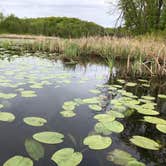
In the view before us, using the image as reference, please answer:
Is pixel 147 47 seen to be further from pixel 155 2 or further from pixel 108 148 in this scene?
pixel 155 2

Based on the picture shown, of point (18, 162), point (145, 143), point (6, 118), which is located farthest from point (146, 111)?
point (18, 162)

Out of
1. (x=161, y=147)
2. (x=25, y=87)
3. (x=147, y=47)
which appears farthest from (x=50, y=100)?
(x=147, y=47)

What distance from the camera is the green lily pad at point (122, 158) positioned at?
1.75 meters

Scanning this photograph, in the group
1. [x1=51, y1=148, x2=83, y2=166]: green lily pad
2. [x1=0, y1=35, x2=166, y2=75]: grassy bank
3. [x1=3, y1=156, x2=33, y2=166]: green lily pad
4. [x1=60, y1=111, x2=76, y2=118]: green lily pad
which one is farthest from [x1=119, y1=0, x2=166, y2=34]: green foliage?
[x1=3, y1=156, x2=33, y2=166]: green lily pad

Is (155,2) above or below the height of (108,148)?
above

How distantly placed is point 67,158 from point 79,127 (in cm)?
79

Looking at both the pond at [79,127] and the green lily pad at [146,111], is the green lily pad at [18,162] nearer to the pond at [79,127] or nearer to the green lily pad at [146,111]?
the pond at [79,127]

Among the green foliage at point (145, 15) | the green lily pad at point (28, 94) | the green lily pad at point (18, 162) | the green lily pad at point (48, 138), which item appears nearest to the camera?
the green lily pad at point (18, 162)

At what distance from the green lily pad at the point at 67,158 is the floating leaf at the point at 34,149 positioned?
6.4 inches

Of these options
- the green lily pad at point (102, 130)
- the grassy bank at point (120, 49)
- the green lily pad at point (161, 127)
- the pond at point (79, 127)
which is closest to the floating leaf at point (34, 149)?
the pond at point (79, 127)

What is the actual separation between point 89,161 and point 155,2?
18081 mm

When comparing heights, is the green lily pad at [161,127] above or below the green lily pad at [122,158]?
above

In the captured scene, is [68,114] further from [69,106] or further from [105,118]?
[105,118]

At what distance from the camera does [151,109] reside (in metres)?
3.01
